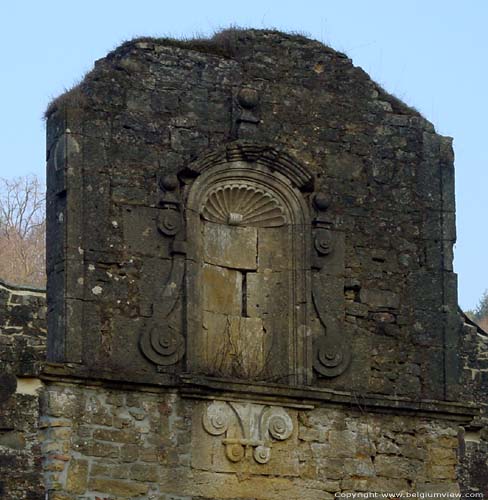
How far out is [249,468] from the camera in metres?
14.1

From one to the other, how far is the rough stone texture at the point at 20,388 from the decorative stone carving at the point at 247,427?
478 centimetres

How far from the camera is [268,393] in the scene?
46.6 feet

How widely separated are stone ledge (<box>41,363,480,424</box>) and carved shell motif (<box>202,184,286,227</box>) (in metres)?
1.51

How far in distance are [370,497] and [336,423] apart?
69 centimetres

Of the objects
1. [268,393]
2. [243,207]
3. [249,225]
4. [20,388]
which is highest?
[243,207]

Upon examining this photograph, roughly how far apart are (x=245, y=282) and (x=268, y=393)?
1.08 m

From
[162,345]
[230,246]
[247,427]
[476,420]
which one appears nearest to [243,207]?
[230,246]

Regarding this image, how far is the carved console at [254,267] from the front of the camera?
14.3m

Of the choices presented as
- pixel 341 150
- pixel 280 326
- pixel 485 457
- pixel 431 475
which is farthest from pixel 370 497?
pixel 485 457

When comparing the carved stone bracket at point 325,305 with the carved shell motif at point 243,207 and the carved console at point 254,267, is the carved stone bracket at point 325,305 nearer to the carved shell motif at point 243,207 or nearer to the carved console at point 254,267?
the carved console at point 254,267

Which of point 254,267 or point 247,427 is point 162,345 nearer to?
point 247,427

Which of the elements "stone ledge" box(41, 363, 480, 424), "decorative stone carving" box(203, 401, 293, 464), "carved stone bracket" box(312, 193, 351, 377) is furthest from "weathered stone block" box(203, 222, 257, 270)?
"decorative stone carving" box(203, 401, 293, 464)

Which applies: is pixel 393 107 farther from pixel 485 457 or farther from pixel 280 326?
pixel 485 457

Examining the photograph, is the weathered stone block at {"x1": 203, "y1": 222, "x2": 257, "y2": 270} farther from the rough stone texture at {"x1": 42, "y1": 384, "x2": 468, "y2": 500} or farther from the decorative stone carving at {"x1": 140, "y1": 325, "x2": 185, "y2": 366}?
the rough stone texture at {"x1": 42, "y1": 384, "x2": 468, "y2": 500}
